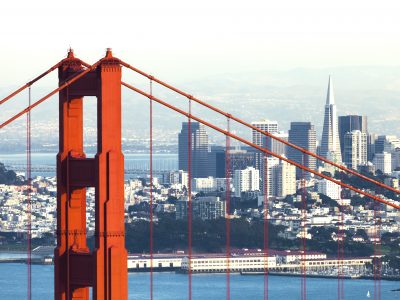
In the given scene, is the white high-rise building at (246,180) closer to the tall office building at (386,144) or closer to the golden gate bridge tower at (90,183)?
the tall office building at (386,144)

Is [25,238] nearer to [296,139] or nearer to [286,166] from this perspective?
[286,166]

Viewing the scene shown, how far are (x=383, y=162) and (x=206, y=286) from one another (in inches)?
2279

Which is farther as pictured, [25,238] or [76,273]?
[25,238]

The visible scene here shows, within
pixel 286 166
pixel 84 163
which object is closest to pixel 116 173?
pixel 84 163

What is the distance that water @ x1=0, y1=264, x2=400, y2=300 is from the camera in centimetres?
6681

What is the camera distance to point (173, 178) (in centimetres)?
12762

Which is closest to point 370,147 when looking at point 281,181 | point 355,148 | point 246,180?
point 355,148

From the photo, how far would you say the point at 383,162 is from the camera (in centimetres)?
13025

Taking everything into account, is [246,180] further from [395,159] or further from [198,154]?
[198,154]

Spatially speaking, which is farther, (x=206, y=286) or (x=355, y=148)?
(x=355, y=148)

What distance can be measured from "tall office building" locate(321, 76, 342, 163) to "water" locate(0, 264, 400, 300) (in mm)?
56773

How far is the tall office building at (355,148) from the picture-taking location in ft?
445

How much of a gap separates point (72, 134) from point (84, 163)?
0.30 meters

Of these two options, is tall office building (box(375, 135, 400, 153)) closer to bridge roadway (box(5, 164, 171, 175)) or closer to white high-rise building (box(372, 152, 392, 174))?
white high-rise building (box(372, 152, 392, 174))
